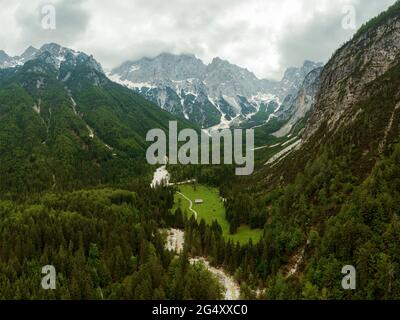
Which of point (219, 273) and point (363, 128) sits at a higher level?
point (363, 128)

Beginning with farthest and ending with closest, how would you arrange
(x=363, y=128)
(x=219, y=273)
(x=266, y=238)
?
(x=363, y=128) < (x=266, y=238) < (x=219, y=273)

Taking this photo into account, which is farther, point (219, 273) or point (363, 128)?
point (363, 128)

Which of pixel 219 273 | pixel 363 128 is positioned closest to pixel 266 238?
pixel 219 273

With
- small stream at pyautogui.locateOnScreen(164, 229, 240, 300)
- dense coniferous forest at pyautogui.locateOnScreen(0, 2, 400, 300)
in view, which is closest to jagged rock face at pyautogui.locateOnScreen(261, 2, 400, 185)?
dense coniferous forest at pyautogui.locateOnScreen(0, 2, 400, 300)

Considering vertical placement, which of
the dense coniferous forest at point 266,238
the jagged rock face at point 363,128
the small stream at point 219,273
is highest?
the jagged rock face at point 363,128

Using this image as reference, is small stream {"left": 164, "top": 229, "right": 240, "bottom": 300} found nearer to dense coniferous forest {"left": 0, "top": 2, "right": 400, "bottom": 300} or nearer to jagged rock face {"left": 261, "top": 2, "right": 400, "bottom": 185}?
dense coniferous forest {"left": 0, "top": 2, "right": 400, "bottom": 300}

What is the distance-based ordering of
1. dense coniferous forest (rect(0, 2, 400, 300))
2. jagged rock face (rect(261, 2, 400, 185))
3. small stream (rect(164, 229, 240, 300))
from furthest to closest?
jagged rock face (rect(261, 2, 400, 185)), small stream (rect(164, 229, 240, 300)), dense coniferous forest (rect(0, 2, 400, 300))

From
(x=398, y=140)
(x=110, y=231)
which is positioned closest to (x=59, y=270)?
(x=110, y=231)

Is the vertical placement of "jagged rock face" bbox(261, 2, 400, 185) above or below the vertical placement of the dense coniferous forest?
above

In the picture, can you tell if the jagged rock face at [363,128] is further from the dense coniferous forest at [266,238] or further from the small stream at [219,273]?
the small stream at [219,273]

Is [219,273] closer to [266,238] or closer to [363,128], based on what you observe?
[266,238]

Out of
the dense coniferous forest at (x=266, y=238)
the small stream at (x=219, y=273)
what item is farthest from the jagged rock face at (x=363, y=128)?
the small stream at (x=219, y=273)
